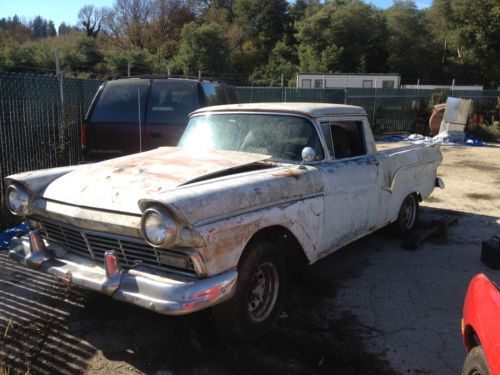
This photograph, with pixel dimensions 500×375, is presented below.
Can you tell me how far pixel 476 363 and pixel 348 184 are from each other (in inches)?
83.3

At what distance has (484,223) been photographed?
656cm

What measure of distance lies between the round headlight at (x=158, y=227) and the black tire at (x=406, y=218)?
361cm

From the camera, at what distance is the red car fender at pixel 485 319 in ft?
6.66

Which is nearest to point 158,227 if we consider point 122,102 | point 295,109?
point 295,109

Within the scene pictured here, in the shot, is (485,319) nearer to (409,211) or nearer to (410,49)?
(409,211)

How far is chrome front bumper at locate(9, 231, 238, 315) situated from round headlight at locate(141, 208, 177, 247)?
0.87 feet

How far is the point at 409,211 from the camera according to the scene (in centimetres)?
595

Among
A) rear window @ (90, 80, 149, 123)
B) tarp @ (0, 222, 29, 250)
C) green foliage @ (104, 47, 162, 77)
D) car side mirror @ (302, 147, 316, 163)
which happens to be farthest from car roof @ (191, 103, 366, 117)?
green foliage @ (104, 47, 162, 77)

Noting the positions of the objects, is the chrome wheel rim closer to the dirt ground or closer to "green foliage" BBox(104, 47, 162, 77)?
the dirt ground

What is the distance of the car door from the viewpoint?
3.99m

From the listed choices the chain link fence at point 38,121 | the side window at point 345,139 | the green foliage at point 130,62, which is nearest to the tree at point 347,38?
the green foliage at point 130,62

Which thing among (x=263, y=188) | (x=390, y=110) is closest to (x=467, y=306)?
(x=263, y=188)

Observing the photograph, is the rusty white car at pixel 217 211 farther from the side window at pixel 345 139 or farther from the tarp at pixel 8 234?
the tarp at pixel 8 234

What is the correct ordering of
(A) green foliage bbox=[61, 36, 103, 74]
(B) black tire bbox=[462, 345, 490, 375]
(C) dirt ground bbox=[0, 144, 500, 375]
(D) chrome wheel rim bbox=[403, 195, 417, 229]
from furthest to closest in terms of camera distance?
(A) green foliage bbox=[61, 36, 103, 74] → (D) chrome wheel rim bbox=[403, 195, 417, 229] → (C) dirt ground bbox=[0, 144, 500, 375] → (B) black tire bbox=[462, 345, 490, 375]
